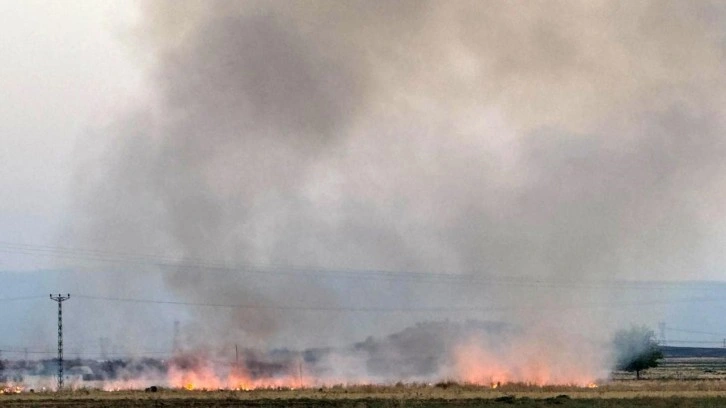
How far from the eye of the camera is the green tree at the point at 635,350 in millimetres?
106900

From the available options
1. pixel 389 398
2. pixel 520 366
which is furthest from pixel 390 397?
pixel 520 366

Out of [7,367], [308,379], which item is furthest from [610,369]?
[7,367]

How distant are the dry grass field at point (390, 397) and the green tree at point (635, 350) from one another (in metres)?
25.7

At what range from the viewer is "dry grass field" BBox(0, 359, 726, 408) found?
58.4 m

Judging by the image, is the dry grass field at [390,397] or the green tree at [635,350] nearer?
the dry grass field at [390,397]

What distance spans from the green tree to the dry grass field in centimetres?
2573

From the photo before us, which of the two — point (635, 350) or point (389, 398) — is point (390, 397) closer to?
point (389, 398)

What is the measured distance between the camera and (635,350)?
116 meters

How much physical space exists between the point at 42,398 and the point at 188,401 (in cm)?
1250

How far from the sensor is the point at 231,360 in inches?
3440

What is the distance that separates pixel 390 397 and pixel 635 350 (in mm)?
59269

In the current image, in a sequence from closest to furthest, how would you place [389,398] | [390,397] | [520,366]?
[389,398] → [390,397] → [520,366]

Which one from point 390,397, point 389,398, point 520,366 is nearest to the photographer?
point 389,398

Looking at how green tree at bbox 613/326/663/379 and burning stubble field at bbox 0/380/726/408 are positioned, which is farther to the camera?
green tree at bbox 613/326/663/379
